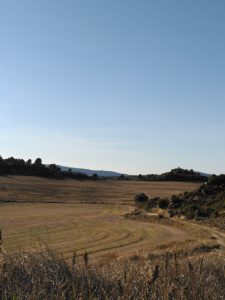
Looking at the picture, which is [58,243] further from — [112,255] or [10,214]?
[10,214]

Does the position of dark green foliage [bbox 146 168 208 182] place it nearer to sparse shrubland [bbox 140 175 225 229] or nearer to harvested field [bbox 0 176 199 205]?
harvested field [bbox 0 176 199 205]

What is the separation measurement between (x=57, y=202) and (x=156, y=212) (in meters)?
15.3

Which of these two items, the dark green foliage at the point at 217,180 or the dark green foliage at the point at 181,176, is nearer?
the dark green foliage at the point at 217,180

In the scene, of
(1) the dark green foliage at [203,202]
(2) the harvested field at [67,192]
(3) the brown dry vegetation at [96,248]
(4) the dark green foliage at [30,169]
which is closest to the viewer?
(3) the brown dry vegetation at [96,248]

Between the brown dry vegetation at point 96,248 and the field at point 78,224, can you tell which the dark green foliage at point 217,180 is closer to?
the field at point 78,224

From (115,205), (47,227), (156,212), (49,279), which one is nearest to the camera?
(49,279)

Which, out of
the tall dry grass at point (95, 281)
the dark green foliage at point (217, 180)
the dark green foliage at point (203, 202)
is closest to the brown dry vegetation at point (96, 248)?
the tall dry grass at point (95, 281)

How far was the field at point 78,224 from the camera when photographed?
2559cm

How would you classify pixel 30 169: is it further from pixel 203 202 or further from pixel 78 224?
pixel 78 224

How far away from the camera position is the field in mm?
25594

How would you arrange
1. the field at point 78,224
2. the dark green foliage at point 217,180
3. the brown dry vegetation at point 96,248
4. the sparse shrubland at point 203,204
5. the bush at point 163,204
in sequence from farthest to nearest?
the dark green foliage at point 217,180 → the bush at point 163,204 → the sparse shrubland at point 203,204 → the field at point 78,224 → the brown dry vegetation at point 96,248

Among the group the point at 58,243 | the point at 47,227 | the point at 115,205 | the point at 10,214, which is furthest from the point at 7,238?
the point at 115,205

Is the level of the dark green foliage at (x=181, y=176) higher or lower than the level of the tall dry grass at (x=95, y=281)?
higher

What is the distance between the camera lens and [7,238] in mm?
27406
